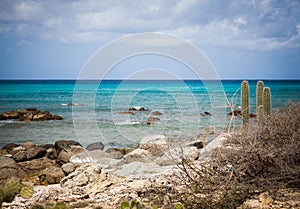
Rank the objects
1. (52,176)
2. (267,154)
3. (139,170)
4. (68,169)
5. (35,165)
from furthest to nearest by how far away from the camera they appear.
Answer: (35,165), (68,169), (52,176), (139,170), (267,154)

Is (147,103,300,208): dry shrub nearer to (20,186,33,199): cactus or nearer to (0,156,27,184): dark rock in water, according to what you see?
(20,186,33,199): cactus

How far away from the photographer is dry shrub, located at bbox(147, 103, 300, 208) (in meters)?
4.66

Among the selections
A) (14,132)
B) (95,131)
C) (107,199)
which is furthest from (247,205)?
(14,132)

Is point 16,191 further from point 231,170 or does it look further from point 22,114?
point 22,114

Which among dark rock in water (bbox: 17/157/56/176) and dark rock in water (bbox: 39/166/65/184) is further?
dark rock in water (bbox: 17/157/56/176)

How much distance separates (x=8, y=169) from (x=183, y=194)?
6235 mm

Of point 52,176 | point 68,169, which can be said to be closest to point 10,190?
point 52,176

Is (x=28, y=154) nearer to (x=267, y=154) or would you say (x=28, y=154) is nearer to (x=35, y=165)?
(x=35, y=165)

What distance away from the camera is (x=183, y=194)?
16.4ft

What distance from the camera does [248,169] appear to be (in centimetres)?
483

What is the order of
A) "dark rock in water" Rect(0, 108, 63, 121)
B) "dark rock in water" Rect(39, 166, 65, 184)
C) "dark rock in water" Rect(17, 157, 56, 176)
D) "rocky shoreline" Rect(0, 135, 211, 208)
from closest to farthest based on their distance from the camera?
"rocky shoreline" Rect(0, 135, 211, 208) < "dark rock in water" Rect(39, 166, 65, 184) < "dark rock in water" Rect(17, 157, 56, 176) < "dark rock in water" Rect(0, 108, 63, 121)

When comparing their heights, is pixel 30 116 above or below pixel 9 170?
below

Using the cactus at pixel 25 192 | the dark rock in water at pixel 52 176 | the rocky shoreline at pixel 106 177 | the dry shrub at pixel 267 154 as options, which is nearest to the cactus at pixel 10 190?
the cactus at pixel 25 192

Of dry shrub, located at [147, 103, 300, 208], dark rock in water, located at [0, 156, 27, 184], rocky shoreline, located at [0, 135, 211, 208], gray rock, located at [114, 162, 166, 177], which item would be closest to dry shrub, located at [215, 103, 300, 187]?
dry shrub, located at [147, 103, 300, 208]
